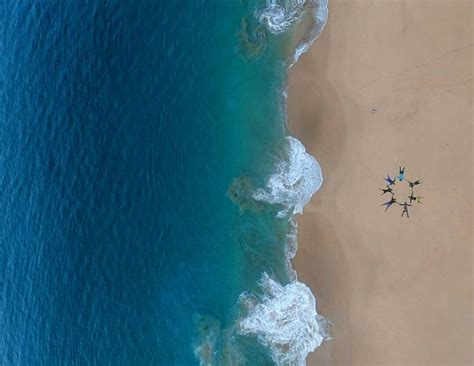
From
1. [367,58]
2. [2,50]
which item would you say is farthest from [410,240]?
[2,50]

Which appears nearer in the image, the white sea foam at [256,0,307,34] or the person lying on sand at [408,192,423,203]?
the person lying on sand at [408,192,423,203]

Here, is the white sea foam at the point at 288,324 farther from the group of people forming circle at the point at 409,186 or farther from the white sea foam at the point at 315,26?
the white sea foam at the point at 315,26

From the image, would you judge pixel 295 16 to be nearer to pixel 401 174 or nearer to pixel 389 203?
pixel 401 174

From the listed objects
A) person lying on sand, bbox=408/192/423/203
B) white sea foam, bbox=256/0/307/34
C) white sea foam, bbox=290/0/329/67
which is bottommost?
person lying on sand, bbox=408/192/423/203

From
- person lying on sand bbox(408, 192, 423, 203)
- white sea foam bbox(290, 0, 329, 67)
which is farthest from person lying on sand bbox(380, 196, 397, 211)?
white sea foam bbox(290, 0, 329, 67)

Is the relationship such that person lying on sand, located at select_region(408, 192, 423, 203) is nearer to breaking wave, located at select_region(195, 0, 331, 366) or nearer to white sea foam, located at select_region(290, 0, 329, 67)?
breaking wave, located at select_region(195, 0, 331, 366)

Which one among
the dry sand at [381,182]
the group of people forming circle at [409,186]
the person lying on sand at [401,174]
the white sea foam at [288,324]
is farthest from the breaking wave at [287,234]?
the person lying on sand at [401,174]
